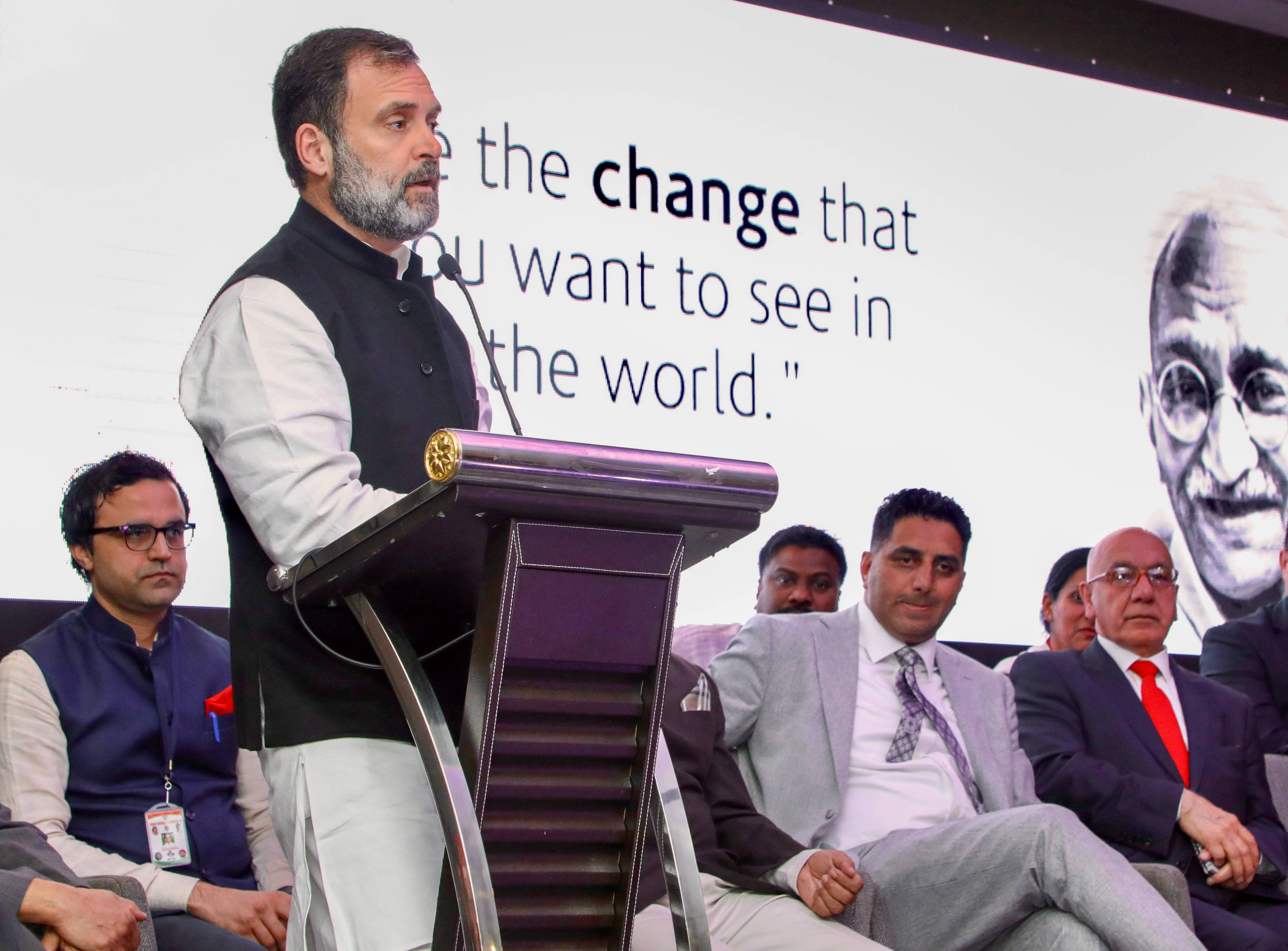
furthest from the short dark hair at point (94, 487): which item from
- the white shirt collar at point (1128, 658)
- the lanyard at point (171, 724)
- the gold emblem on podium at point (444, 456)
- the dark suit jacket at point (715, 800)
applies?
the white shirt collar at point (1128, 658)

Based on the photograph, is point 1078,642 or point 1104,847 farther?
point 1078,642

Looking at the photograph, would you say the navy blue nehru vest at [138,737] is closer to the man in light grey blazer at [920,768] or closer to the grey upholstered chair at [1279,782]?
the man in light grey blazer at [920,768]

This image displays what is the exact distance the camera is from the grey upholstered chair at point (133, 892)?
2.15 metres

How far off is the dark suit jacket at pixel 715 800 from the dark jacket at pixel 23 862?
1.02 m

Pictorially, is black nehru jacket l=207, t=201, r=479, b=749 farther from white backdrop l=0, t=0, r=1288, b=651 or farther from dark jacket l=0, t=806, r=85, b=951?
white backdrop l=0, t=0, r=1288, b=651

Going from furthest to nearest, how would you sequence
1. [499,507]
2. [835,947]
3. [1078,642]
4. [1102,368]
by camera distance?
[1102,368]
[1078,642]
[835,947]
[499,507]

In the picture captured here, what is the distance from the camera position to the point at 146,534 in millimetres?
2787

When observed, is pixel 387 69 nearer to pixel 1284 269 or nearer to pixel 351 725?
pixel 351 725

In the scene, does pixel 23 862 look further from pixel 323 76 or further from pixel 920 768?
pixel 920 768

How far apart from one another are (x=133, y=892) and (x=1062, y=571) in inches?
115

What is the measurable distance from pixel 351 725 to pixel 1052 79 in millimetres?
3950

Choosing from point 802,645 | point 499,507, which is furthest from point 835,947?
point 499,507

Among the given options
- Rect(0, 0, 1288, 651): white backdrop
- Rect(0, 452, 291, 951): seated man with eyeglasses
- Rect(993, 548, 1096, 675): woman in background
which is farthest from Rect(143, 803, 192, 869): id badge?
Rect(993, 548, 1096, 675): woman in background

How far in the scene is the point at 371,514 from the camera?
54.4 inches
